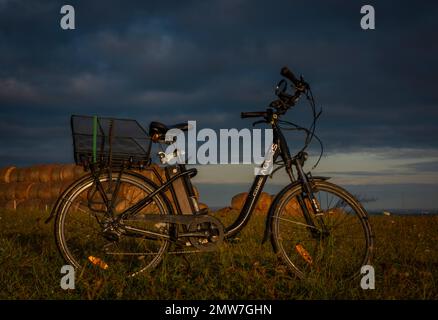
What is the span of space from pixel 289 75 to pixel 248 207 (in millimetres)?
1446

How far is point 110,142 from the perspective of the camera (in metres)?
4.41

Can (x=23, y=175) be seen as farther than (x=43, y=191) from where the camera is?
Yes

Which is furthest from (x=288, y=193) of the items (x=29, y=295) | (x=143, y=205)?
(x=29, y=295)

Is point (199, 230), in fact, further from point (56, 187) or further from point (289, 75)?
point (56, 187)

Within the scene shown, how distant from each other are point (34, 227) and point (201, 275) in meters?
5.74

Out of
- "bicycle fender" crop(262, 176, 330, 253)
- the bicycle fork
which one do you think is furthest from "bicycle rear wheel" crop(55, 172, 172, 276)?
the bicycle fork

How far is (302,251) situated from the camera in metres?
4.61

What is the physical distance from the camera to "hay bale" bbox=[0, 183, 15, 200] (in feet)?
64.3

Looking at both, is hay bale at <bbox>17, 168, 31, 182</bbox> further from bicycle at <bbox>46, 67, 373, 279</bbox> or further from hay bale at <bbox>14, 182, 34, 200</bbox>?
bicycle at <bbox>46, 67, 373, 279</bbox>

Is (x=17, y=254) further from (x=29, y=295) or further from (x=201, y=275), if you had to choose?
(x=201, y=275)

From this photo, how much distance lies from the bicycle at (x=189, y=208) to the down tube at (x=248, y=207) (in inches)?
0.4

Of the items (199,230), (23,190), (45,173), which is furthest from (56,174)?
(199,230)

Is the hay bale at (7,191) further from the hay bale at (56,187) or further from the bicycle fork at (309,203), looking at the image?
the bicycle fork at (309,203)

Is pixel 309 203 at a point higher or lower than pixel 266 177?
lower
